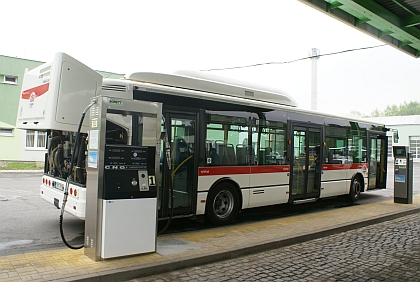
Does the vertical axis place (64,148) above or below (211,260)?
above

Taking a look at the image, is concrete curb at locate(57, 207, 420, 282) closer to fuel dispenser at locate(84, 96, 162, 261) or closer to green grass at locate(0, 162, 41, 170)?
fuel dispenser at locate(84, 96, 162, 261)

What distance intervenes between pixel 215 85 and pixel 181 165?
224cm

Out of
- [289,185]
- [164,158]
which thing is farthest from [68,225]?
[289,185]

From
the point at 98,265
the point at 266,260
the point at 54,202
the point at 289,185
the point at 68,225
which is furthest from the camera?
the point at 289,185

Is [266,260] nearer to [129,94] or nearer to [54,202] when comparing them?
[129,94]

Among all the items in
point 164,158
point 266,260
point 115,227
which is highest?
point 164,158

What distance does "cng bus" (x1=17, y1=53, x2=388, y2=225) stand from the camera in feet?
22.4

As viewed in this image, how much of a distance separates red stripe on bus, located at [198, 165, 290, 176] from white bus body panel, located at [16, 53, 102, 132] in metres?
2.71

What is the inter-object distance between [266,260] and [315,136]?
6054 millimetres

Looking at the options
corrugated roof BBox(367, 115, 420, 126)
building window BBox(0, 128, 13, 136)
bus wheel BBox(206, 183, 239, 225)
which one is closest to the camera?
bus wheel BBox(206, 183, 239, 225)

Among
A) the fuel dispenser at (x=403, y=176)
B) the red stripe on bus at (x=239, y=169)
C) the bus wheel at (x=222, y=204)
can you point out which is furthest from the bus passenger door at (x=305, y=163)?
the fuel dispenser at (x=403, y=176)

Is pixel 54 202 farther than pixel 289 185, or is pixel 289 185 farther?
pixel 289 185

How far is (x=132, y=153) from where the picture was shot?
5.88m

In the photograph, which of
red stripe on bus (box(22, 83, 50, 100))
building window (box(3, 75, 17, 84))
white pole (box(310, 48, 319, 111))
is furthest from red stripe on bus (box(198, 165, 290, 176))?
white pole (box(310, 48, 319, 111))
